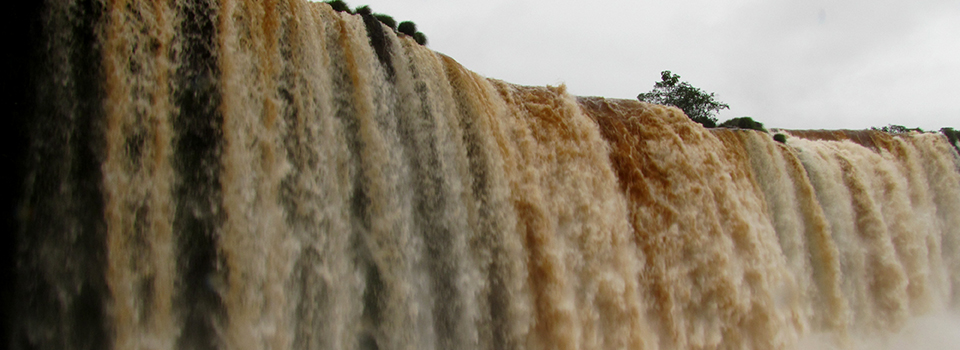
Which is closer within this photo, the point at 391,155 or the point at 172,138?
the point at 172,138

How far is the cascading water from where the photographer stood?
10.2ft

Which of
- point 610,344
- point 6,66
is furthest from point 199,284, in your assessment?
point 610,344

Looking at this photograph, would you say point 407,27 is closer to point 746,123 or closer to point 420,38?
point 420,38

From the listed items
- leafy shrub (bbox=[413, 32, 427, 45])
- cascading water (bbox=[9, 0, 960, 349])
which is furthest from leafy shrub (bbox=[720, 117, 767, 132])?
leafy shrub (bbox=[413, 32, 427, 45])

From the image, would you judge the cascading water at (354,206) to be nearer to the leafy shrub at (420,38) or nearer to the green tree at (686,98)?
the leafy shrub at (420,38)

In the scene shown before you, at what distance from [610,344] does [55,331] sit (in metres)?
4.33

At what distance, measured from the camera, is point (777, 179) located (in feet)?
25.9

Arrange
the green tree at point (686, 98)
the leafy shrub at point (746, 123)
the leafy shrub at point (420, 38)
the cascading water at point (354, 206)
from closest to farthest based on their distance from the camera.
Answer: the cascading water at point (354, 206), the leafy shrub at point (420, 38), the leafy shrub at point (746, 123), the green tree at point (686, 98)

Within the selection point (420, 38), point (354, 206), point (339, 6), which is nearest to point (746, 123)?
point (420, 38)

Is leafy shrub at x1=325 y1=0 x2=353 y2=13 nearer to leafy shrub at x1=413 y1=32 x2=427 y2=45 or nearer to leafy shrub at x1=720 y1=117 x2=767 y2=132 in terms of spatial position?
leafy shrub at x1=413 y1=32 x2=427 y2=45

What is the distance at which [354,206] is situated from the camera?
4.15m

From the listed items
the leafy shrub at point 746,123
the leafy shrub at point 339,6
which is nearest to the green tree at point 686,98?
the leafy shrub at point 746,123

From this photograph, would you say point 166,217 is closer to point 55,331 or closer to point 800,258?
point 55,331

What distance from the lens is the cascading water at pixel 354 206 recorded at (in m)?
3.12
